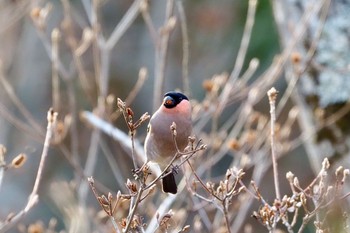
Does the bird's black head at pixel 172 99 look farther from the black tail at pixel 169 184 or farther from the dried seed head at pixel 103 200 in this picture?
the dried seed head at pixel 103 200

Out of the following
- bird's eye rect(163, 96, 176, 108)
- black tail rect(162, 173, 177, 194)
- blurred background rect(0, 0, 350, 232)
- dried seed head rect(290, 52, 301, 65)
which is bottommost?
black tail rect(162, 173, 177, 194)

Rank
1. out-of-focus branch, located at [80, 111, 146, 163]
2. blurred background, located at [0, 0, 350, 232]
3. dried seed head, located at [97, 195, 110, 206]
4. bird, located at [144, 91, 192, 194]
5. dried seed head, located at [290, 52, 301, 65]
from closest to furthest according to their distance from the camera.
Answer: dried seed head, located at [97, 195, 110, 206], bird, located at [144, 91, 192, 194], dried seed head, located at [290, 52, 301, 65], out-of-focus branch, located at [80, 111, 146, 163], blurred background, located at [0, 0, 350, 232]

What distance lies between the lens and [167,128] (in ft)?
7.18

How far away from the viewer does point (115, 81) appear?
24.5 ft

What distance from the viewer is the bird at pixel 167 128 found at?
2.16m

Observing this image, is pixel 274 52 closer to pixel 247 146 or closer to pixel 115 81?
pixel 115 81

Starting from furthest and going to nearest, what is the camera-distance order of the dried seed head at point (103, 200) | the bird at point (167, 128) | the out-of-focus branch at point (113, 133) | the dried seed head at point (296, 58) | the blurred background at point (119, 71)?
1. the blurred background at point (119, 71)
2. the out-of-focus branch at point (113, 133)
3. the dried seed head at point (296, 58)
4. the bird at point (167, 128)
5. the dried seed head at point (103, 200)

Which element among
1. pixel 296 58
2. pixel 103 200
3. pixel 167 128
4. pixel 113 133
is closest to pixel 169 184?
pixel 167 128

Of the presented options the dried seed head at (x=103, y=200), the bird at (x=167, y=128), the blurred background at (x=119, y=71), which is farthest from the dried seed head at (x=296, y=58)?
the blurred background at (x=119, y=71)

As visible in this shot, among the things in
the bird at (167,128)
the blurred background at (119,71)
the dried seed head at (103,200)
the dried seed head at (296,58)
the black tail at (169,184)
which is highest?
the blurred background at (119,71)

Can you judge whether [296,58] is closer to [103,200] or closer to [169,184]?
[169,184]

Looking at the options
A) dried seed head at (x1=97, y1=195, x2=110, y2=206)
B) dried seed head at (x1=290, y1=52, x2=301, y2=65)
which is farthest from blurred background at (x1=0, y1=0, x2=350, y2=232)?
dried seed head at (x1=97, y1=195, x2=110, y2=206)

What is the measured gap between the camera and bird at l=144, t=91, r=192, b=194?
2.16 meters

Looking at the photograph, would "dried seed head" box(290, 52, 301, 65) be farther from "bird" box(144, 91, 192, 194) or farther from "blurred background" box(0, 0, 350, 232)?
"blurred background" box(0, 0, 350, 232)
